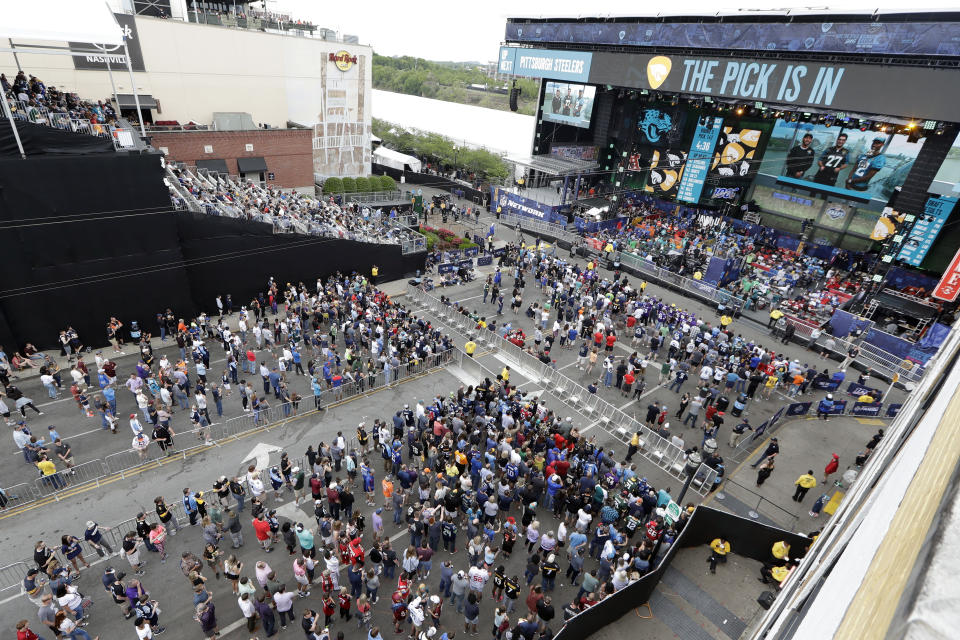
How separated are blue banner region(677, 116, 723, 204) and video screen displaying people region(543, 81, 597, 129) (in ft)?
30.2

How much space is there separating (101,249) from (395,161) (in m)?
37.7

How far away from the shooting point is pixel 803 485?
15.3 m

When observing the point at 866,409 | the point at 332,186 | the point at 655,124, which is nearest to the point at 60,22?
the point at 332,186

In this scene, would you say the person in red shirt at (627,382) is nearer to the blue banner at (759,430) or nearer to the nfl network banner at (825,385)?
the blue banner at (759,430)

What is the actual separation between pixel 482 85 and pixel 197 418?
124m

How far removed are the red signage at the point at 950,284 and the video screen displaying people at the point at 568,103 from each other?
88.5 feet

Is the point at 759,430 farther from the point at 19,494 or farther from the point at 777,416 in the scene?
the point at 19,494

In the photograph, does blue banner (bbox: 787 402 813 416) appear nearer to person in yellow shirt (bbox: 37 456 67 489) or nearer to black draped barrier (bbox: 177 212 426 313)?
black draped barrier (bbox: 177 212 426 313)

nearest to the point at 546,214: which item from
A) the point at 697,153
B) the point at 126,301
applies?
the point at 697,153

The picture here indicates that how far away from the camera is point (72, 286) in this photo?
1967 cm

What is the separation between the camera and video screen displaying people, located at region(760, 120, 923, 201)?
3334cm

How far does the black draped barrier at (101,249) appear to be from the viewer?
59.0ft

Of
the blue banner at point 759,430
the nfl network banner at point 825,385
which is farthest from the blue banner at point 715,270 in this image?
the blue banner at point 759,430

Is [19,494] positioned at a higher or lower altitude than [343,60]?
lower
